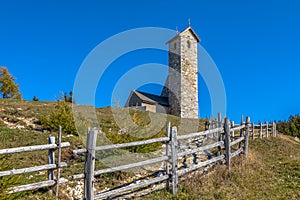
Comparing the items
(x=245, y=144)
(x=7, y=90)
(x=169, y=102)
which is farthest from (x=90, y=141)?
(x=7, y=90)

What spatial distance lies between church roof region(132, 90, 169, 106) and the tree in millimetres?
19078

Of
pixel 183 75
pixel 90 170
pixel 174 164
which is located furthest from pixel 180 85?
pixel 90 170

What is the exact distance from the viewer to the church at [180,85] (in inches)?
1421

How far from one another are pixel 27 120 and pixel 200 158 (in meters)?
10.3

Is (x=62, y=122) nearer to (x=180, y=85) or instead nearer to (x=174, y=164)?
(x=174, y=164)

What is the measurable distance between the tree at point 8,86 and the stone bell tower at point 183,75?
23372 mm

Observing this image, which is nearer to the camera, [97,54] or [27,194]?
[27,194]

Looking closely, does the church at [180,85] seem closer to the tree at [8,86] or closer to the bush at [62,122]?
the tree at [8,86]

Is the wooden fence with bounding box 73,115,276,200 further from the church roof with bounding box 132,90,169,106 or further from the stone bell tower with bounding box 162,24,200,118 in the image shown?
the church roof with bounding box 132,90,169,106

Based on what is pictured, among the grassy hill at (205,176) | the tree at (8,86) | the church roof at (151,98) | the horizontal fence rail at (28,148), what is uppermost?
the tree at (8,86)

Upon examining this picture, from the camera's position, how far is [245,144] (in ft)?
37.1

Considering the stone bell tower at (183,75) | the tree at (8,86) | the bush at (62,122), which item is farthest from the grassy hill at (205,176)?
the tree at (8,86)

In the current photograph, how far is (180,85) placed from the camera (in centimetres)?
3644

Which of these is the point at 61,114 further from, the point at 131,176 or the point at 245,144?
the point at 245,144
